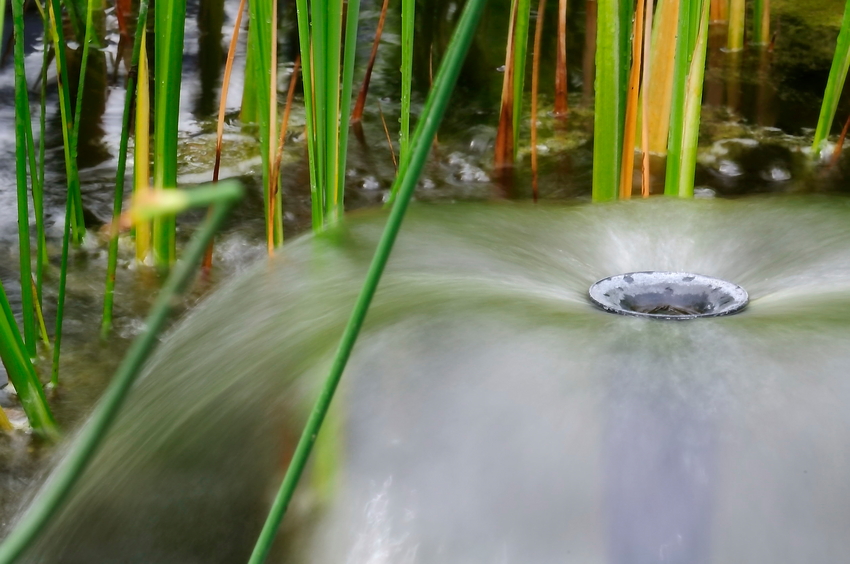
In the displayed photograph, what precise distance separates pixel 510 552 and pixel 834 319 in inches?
11.8

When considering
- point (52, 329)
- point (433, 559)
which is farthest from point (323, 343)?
point (52, 329)

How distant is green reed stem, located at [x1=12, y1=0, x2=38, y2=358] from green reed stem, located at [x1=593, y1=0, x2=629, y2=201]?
2.31 ft

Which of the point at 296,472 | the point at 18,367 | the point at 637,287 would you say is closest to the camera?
the point at 296,472

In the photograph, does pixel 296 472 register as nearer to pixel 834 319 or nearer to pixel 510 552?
pixel 510 552

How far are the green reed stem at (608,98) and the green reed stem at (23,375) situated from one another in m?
0.77

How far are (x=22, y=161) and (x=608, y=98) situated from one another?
2.46 ft

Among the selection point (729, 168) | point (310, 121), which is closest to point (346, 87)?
point (310, 121)

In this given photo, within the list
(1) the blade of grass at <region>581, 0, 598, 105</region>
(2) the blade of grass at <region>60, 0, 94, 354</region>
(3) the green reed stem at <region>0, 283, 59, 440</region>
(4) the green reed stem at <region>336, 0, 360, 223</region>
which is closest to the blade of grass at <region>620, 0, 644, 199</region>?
(4) the green reed stem at <region>336, 0, 360, 223</region>

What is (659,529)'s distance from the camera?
0.55m

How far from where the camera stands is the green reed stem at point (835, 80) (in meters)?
1.65

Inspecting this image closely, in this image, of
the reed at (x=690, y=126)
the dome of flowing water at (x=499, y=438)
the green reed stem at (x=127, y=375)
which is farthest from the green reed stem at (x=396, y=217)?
the reed at (x=690, y=126)

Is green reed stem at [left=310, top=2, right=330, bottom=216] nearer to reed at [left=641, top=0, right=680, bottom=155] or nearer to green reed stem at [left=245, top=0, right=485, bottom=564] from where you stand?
green reed stem at [left=245, top=0, right=485, bottom=564]

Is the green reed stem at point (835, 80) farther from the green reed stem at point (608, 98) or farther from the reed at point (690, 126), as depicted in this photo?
the green reed stem at point (608, 98)

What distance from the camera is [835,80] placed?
5.90 ft
